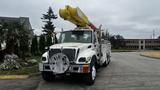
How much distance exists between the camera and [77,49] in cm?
1291

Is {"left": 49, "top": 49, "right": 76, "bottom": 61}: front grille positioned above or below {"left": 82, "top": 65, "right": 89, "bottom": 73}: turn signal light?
above

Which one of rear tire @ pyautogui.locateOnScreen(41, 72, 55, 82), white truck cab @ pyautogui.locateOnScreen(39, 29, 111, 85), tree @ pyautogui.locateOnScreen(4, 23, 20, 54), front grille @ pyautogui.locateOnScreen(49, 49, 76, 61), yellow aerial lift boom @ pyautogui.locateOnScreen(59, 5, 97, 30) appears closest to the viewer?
white truck cab @ pyautogui.locateOnScreen(39, 29, 111, 85)

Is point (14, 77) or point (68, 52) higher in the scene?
point (68, 52)

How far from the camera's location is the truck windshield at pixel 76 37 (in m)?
14.6

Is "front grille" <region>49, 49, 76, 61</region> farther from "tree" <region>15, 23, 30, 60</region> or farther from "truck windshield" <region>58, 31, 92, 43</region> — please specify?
"tree" <region>15, 23, 30, 60</region>

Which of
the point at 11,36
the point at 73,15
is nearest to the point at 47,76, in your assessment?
the point at 73,15

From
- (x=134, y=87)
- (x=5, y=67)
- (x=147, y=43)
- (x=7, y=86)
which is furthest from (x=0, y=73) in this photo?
(x=147, y=43)

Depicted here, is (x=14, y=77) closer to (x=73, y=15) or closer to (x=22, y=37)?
(x=73, y=15)

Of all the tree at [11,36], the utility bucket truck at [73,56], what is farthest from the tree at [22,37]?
the utility bucket truck at [73,56]

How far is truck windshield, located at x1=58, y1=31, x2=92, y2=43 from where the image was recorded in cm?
1461

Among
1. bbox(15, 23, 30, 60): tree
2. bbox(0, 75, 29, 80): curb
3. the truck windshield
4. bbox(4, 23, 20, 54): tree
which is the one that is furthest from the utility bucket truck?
bbox(15, 23, 30, 60): tree

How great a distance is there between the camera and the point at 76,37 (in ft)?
48.5

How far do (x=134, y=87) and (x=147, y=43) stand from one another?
109 m

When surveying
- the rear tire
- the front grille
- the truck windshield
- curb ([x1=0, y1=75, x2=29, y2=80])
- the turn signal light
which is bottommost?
curb ([x1=0, y1=75, x2=29, y2=80])
